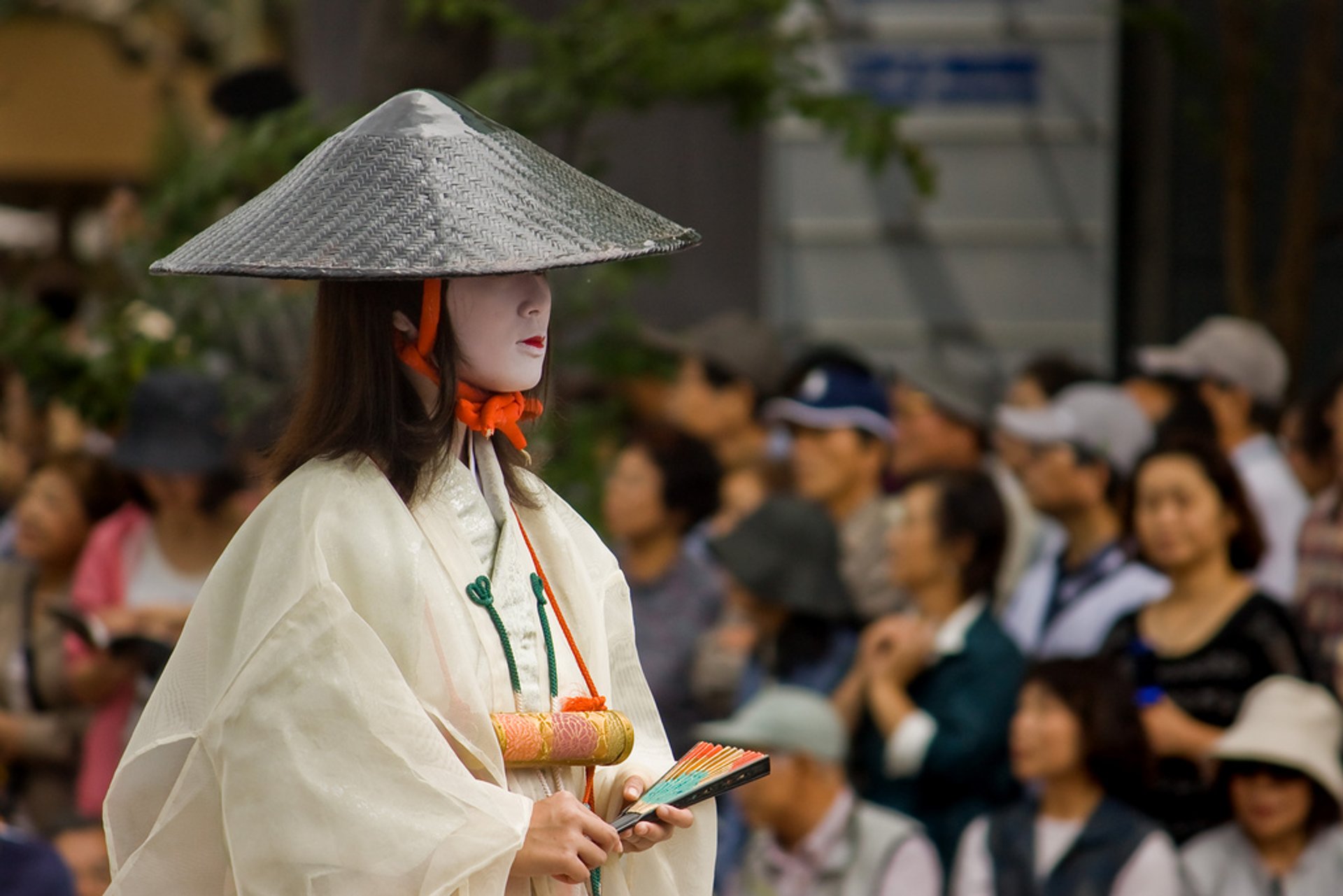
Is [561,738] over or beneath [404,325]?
beneath

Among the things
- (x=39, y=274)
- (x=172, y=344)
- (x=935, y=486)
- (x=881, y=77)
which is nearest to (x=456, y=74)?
(x=172, y=344)

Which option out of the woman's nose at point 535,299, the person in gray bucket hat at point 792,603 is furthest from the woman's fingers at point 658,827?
the person in gray bucket hat at point 792,603

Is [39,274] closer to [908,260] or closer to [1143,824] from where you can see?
[908,260]

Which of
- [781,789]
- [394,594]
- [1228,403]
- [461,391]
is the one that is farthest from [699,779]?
[1228,403]

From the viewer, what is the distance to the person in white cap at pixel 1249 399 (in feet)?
18.2

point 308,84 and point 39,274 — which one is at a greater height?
point 308,84

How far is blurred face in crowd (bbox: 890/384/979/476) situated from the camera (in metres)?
5.92

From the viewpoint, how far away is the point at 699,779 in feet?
8.16

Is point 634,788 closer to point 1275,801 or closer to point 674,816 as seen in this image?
point 674,816

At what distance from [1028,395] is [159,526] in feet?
8.88

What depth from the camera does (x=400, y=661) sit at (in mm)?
2387

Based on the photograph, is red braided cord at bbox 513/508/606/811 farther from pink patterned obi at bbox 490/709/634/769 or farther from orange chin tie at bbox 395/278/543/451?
orange chin tie at bbox 395/278/543/451

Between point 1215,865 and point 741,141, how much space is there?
5246mm

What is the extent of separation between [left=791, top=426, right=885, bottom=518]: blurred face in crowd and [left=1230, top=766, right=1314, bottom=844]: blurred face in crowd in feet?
5.61
